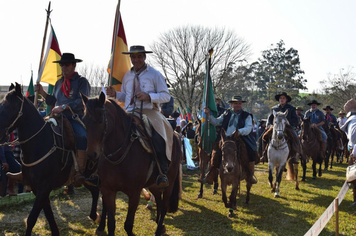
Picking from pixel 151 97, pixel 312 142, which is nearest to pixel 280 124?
pixel 312 142

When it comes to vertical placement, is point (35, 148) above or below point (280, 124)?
below

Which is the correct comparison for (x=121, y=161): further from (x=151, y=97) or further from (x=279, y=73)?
(x=279, y=73)

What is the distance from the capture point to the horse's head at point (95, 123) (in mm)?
4383

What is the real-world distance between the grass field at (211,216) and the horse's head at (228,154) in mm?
1105

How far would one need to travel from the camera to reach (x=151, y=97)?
5.50 m

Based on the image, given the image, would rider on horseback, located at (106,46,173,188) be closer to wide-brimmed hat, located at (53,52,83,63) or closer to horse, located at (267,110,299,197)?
wide-brimmed hat, located at (53,52,83,63)

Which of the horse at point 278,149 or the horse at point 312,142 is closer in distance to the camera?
the horse at point 278,149

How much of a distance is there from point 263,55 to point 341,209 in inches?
2316

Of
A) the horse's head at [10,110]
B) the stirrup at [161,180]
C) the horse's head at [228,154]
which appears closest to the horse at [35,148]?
the horse's head at [10,110]

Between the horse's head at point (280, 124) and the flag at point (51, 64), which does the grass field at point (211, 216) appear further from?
the flag at point (51, 64)

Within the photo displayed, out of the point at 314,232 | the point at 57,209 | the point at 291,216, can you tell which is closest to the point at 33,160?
the point at 57,209

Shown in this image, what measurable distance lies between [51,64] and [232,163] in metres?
4.61

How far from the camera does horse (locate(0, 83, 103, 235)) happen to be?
17.1ft

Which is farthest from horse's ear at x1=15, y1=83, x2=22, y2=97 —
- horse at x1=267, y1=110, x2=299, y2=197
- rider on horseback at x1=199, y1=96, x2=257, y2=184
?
horse at x1=267, y1=110, x2=299, y2=197
